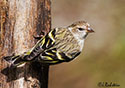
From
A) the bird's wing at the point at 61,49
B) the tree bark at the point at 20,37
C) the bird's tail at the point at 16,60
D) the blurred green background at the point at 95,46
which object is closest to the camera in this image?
the bird's tail at the point at 16,60

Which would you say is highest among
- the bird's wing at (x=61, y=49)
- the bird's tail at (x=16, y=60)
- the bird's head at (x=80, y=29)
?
the bird's head at (x=80, y=29)

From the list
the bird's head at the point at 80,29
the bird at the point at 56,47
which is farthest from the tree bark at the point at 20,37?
Result: the bird's head at the point at 80,29

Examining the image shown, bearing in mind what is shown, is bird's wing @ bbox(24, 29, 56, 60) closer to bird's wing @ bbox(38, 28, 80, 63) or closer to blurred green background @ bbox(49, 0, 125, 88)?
bird's wing @ bbox(38, 28, 80, 63)

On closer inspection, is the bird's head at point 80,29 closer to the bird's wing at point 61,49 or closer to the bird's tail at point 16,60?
the bird's wing at point 61,49

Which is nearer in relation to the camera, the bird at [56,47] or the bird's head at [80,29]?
the bird at [56,47]

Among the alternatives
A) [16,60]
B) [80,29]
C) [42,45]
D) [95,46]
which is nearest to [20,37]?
[42,45]

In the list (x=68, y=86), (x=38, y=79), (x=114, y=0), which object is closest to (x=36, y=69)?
(x=38, y=79)

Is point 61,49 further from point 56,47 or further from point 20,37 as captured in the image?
point 20,37
